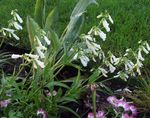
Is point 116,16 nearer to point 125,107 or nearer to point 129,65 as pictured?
point 129,65

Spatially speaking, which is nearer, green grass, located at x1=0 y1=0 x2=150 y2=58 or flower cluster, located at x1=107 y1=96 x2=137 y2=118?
flower cluster, located at x1=107 y1=96 x2=137 y2=118

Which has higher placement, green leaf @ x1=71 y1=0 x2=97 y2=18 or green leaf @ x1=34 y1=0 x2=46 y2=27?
green leaf @ x1=34 y1=0 x2=46 y2=27

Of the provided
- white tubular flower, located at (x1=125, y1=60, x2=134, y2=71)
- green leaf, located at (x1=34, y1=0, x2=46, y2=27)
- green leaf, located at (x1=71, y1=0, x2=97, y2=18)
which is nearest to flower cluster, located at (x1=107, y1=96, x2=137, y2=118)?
white tubular flower, located at (x1=125, y1=60, x2=134, y2=71)

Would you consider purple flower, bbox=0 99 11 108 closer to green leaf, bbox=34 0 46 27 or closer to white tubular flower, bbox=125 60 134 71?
white tubular flower, bbox=125 60 134 71

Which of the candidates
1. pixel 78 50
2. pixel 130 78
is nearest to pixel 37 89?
pixel 78 50

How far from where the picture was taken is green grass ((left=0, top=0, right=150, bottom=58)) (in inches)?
183

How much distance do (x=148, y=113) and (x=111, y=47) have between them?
4.23ft

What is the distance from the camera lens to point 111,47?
4.47 meters

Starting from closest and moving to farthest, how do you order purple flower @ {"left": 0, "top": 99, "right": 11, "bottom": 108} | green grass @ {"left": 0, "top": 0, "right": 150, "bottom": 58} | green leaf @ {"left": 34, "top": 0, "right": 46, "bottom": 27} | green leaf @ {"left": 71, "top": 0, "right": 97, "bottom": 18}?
purple flower @ {"left": 0, "top": 99, "right": 11, "bottom": 108}
green leaf @ {"left": 71, "top": 0, "right": 97, "bottom": 18}
green leaf @ {"left": 34, "top": 0, "right": 46, "bottom": 27}
green grass @ {"left": 0, "top": 0, "right": 150, "bottom": 58}

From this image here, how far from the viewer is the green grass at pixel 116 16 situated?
4.65 m

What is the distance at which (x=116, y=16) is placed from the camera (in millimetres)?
5191

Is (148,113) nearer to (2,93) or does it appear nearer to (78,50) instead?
(78,50)

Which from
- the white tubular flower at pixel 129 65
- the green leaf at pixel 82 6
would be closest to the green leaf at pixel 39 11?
the green leaf at pixel 82 6

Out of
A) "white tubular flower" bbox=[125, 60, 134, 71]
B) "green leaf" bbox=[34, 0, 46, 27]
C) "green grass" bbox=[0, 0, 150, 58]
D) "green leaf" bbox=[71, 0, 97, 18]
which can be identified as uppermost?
"green grass" bbox=[0, 0, 150, 58]
